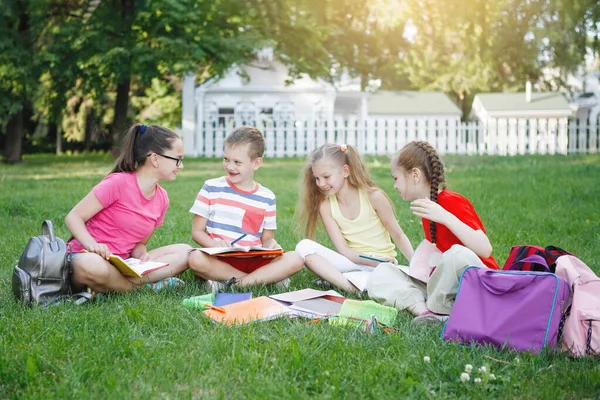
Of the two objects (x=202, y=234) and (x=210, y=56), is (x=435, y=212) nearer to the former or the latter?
(x=202, y=234)

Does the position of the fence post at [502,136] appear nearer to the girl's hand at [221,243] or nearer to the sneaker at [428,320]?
the girl's hand at [221,243]

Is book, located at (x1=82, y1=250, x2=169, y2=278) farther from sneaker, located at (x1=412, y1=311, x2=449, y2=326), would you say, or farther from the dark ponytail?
sneaker, located at (x1=412, y1=311, x2=449, y2=326)

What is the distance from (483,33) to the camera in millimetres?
9211

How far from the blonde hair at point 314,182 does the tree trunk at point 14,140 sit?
17223mm

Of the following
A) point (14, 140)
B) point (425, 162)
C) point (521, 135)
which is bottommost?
point (425, 162)

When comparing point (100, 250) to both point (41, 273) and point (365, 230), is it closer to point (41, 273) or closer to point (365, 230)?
point (41, 273)

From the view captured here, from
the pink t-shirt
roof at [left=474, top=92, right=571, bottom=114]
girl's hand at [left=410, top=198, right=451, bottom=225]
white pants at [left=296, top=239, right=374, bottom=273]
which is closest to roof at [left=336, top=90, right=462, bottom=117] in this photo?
roof at [left=474, top=92, right=571, bottom=114]

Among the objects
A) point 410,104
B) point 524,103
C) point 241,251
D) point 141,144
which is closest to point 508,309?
A: point 241,251

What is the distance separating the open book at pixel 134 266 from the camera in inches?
150

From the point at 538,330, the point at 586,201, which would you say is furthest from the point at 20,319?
the point at 586,201

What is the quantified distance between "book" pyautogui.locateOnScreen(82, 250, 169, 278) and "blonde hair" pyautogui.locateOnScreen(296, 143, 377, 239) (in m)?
1.27

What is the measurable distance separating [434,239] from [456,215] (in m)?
0.27

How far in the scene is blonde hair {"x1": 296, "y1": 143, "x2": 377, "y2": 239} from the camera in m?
4.81

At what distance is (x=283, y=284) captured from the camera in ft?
14.7
